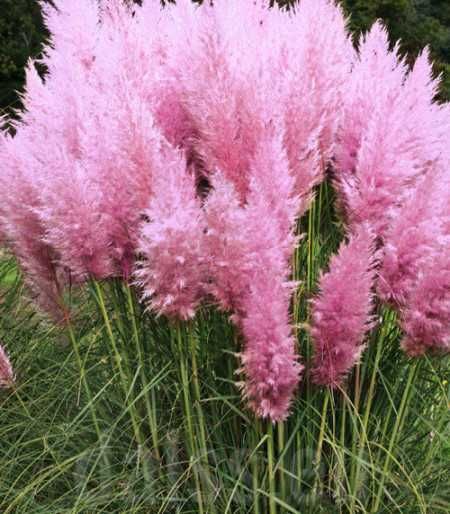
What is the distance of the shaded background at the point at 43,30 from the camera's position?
17.9 meters

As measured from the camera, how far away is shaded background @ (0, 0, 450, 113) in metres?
17.9

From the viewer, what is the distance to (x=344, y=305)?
2.38 metres

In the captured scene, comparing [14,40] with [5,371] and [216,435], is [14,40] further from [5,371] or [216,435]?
[216,435]

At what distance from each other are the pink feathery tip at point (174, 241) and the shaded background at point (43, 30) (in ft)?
45.4

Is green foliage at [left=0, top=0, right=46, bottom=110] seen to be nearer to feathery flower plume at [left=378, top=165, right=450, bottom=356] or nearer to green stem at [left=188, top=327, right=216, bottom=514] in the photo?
green stem at [left=188, top=327, right=216, bottom=514]

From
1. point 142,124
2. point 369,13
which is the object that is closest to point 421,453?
point 142,124

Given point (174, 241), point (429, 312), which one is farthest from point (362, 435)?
point (174, 241)

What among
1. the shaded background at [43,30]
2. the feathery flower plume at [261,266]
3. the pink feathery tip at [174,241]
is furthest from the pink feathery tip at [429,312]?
the shaded background at [43,30]

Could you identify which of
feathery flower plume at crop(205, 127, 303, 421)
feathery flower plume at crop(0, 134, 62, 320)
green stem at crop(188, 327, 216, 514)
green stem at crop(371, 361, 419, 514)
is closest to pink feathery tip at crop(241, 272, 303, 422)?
feathery flower plume at crop(205, 127, 303, 421)

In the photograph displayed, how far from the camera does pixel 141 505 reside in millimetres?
2746

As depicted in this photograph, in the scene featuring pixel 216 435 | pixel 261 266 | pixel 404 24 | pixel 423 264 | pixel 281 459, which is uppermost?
pixel 261 266

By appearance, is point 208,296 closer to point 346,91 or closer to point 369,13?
point 346,91

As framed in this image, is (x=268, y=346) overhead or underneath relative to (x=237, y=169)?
underneath

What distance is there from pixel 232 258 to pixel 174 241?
0.56 ft
